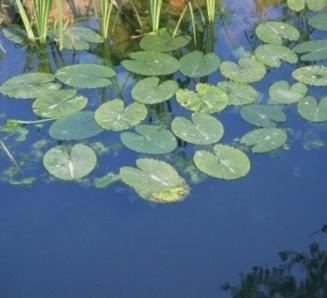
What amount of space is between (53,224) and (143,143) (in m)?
0.55

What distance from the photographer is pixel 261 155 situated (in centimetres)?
342

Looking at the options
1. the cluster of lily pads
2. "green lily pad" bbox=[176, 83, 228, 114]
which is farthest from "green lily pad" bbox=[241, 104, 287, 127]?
"green lily pad" bbox=[176, 83, 228, 114]

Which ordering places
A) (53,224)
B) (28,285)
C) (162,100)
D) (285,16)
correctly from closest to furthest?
1. (28,285)
2. (53,224)
3. (162,100)
4. (285,16)

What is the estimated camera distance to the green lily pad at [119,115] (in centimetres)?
351

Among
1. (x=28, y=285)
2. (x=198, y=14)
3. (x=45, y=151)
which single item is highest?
(x=198, y=14)

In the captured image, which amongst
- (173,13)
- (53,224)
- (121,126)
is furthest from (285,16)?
(53,224)

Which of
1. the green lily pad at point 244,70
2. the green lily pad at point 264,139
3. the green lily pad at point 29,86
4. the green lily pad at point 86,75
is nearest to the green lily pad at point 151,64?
the green lily pad at point 86,75

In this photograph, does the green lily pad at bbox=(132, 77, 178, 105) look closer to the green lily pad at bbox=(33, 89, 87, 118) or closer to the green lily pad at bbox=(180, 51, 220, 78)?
the green lily pad at bbox=(180, 51, 220, 78)

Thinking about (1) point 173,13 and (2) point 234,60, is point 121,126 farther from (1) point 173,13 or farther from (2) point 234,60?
(1) point 173,13

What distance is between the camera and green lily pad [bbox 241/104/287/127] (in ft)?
11.6

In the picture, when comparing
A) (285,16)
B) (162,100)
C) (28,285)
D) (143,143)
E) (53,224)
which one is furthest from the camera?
(285,16)

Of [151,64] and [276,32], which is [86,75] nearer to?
[151,64]

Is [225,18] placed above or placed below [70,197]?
above

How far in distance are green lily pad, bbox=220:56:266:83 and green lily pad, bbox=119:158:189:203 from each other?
0.73 metres
